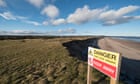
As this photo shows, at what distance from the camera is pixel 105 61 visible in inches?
164

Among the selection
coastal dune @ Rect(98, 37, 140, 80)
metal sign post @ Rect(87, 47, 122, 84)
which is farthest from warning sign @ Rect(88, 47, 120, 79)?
coastal dune @ Rect(98, 37, 140, 80)

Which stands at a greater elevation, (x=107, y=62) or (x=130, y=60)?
(x=107, y=62)

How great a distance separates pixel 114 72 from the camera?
143 inches

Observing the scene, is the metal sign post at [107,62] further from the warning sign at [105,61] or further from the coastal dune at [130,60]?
the coastal dune at [130,60]

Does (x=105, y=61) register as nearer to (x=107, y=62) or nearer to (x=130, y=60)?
(x=107, y=62)

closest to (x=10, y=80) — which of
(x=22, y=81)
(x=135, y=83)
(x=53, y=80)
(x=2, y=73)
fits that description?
(x=22, y=81)

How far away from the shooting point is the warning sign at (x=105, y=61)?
3.64 meters

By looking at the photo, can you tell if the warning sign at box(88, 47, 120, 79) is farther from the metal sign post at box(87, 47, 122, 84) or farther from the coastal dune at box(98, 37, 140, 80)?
the coastal dune at box(98, 37, 140, 80)

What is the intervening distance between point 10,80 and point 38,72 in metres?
1.79

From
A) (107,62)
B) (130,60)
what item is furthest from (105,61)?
(130,60)

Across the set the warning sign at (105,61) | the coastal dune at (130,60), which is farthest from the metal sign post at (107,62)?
the coastal dune at (130,60)

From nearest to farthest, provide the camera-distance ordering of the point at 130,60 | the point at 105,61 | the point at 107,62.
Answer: the point at 107,62 < the point at 105,61 < the point at 130,60

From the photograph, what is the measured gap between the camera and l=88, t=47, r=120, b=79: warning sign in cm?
364

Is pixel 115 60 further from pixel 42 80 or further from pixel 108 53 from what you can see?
pixel 42 80
